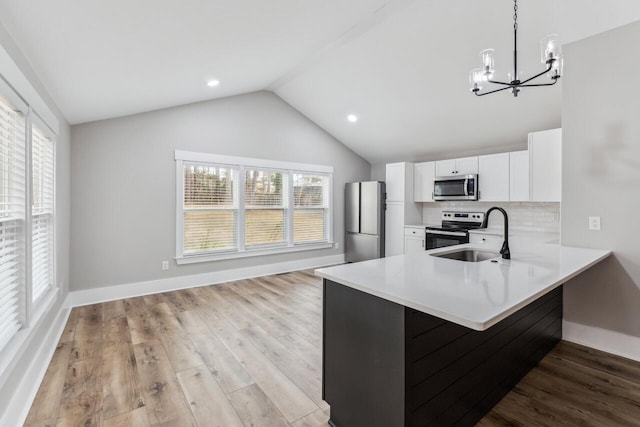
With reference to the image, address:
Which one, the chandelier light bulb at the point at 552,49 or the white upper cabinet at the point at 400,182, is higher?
the chandelier light bulb at the point at 552,49

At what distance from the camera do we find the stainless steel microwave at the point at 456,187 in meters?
4.75

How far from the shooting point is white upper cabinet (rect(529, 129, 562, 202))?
3855 mm

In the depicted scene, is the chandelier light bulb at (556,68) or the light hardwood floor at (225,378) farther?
the chandelier light bulb at (556,68)

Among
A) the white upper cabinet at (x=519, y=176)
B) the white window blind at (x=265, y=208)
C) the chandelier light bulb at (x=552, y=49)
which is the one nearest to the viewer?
the chandelier light bulb at (x=552, y=49)

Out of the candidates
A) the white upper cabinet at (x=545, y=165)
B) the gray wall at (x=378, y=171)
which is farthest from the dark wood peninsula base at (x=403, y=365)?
the gray wall at (x=378, y=171)

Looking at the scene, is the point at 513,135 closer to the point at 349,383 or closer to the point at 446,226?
the point at 446,226

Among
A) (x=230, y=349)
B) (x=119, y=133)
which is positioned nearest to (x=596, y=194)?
(x=230, y=349)

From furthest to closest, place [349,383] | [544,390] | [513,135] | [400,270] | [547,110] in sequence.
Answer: [513,135], [547,110], [544,390], [400,270], [349,383]

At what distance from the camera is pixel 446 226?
17.3 ft

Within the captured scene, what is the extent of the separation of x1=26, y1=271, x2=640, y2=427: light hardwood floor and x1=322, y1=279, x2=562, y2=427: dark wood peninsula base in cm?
21

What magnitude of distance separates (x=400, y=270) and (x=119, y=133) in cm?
404

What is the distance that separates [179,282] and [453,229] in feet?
13.7

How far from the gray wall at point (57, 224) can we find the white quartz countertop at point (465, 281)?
1808 mm

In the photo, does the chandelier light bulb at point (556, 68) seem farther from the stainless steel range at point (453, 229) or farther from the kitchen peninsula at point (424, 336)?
the stainless steel range at point (453, 229)
